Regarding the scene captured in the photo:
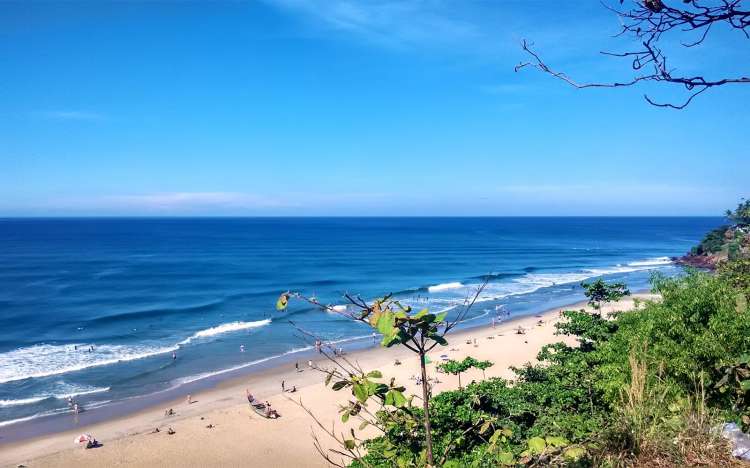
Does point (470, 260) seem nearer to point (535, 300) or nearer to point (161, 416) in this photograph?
point (535, 300)

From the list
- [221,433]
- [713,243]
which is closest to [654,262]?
[713,243]

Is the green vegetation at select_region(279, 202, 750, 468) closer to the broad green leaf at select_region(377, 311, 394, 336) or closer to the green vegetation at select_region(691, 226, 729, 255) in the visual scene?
the broad green leaf at select_region(377, 311, 394, 336)

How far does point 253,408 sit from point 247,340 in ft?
34.8

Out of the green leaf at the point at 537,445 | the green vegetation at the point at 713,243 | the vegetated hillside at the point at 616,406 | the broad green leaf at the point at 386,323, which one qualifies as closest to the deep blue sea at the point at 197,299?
the broad green leaf at the point at 386,323

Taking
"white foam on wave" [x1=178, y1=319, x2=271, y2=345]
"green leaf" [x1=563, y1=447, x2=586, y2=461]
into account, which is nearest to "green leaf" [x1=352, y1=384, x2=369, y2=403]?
"green leaf" [x1=563, y1=447, x2=586, y2=461]

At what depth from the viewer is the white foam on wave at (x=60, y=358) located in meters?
21.8

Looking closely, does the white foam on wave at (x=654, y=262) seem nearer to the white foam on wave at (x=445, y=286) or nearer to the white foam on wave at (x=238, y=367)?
the white foam on wave at (x=445, y=286)

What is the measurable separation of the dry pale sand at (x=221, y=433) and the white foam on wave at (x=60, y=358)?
6.70 meters

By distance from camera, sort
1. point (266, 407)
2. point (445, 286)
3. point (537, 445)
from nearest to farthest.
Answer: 1. point (537, 445)
2. point (266, 407)
3. point (445, 286)

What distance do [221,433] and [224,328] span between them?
14872 millimetres

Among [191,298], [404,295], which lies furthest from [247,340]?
[404,295]

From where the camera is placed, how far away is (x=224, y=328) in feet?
98.8

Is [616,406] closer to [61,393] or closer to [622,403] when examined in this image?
[622,403]

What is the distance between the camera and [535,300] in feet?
127
